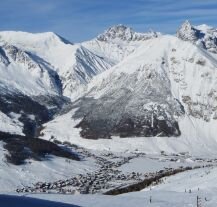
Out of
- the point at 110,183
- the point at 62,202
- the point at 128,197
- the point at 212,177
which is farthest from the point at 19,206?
the point at 110,183

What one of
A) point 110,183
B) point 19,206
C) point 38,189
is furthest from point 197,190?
point 110,183

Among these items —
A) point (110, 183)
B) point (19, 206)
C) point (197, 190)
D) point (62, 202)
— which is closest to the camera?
point (19, 206)

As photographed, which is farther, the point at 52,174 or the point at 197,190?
the point at 52,174

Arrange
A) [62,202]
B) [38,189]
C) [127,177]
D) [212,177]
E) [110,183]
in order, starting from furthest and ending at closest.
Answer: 1. [127,177]
2. [110,183]
3. [38,189]
4. [212,177]
5. [62,202]

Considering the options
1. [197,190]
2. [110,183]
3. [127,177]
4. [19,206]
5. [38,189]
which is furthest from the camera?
[127,177]

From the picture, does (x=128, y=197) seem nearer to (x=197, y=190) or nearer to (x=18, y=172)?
(x=197, y=190)

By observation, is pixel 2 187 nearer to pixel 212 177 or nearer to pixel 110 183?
pixel 110 183

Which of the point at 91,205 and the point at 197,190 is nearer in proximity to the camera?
the point at 91,205

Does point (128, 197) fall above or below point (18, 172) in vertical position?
below

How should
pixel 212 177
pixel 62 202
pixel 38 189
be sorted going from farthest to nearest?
pixel 38 189
pixel 212 177
pixel 62 202
